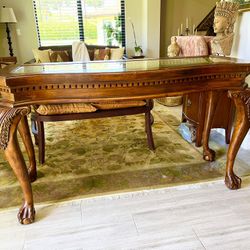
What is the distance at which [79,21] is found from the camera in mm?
4598

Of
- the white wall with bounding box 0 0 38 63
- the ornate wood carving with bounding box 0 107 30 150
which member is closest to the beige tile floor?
the ornate wood carving with bounding box 0 107 30 150

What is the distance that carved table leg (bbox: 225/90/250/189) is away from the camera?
143 cm

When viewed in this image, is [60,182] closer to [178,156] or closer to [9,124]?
[9,124]

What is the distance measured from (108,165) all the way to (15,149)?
86 cm

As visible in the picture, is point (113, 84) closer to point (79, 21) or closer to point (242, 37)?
point (242, 37)

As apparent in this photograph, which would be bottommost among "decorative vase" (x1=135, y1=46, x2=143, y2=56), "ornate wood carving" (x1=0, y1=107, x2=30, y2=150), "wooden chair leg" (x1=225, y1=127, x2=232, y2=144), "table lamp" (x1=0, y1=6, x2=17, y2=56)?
"wooden chair leg" (x1=225, y1=127, x2=232, y2=144)

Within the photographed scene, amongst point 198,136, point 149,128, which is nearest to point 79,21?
point 149,128

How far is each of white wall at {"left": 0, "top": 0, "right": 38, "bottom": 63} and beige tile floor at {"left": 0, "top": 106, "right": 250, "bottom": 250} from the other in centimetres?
385

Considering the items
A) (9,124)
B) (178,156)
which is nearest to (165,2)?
(178,156)

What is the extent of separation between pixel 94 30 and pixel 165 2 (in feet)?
4.80

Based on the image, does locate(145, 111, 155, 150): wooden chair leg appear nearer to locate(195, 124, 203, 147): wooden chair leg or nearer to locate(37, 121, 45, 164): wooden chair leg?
locate(195, 124, 203, 147): wooden chair leg

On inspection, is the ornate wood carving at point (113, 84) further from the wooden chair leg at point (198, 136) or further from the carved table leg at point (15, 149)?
the wooden chair leg at point (198, 136)

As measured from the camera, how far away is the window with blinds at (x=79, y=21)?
4.46 meters

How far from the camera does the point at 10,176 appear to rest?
1832 mm
